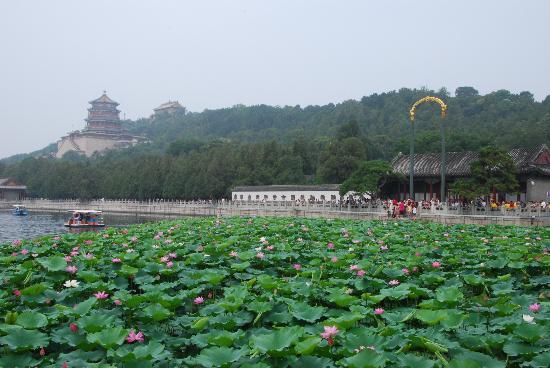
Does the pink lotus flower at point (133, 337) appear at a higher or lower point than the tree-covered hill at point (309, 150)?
lower

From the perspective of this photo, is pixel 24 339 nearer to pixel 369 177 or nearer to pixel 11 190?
pixel 369 177

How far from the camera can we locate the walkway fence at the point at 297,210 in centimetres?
2144

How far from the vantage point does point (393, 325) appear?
439cm

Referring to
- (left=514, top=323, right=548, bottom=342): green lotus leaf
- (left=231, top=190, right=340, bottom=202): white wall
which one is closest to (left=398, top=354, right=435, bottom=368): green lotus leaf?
(left=514, top=323, right=548, bottom=342): green lotus leaf

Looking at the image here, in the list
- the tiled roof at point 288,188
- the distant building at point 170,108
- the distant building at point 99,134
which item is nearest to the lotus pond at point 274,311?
the tiled roof at point 288,188

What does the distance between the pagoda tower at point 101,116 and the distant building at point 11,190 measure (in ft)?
122

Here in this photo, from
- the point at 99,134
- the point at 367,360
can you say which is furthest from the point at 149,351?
the point at 99,134

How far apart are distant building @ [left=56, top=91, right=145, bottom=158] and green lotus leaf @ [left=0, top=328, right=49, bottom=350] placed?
10360 cm

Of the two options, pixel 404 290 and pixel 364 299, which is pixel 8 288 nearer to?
pixel 364 299

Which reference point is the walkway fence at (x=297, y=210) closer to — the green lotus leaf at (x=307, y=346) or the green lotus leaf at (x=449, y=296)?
the green lotus leaf at (x=449, y=296)

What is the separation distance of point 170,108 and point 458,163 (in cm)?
12586

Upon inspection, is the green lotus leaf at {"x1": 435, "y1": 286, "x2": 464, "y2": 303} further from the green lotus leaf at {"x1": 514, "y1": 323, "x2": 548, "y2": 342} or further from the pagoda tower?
the pagoda tower

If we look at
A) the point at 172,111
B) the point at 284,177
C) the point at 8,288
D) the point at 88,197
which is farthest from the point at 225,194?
the point at 172,111

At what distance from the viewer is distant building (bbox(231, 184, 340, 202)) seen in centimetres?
3581
